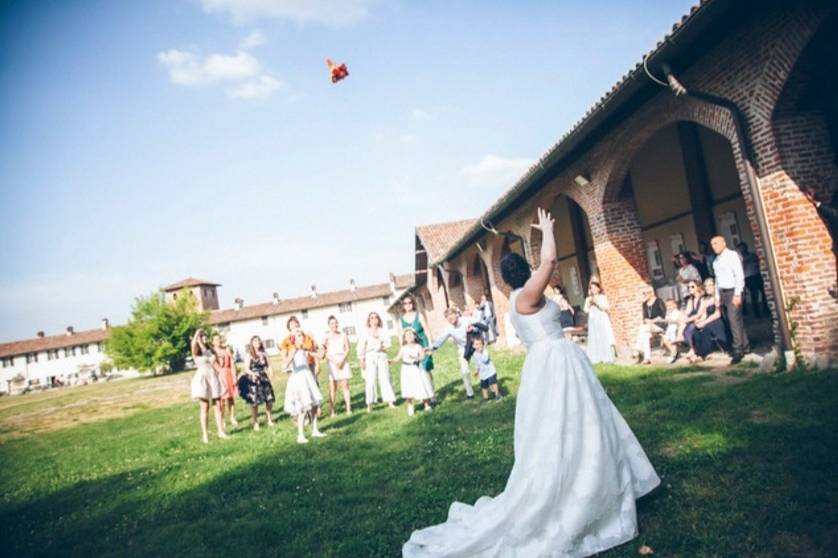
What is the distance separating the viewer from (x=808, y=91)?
221 inches

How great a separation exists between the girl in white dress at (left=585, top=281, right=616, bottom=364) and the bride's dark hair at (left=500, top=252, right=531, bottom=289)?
Answer: 657 centimetres

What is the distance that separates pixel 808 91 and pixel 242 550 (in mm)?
7458

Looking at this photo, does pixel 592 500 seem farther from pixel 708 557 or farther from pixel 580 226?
pixel 580 226

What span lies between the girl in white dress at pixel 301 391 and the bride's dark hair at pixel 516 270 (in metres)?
5.06

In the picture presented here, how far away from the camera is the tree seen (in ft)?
133

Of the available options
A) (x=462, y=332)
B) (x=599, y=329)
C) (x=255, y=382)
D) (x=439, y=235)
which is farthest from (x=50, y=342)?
(x=599, y=329)

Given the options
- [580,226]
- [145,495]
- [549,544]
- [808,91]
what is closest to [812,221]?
[808,91]

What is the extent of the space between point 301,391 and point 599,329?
568cm

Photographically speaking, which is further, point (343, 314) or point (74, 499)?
point (343, 314)

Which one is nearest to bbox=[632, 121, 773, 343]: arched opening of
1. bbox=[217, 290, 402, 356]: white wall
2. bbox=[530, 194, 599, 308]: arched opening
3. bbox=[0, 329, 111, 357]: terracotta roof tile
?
bbox=[530, 194, 599, 308]: arched opening

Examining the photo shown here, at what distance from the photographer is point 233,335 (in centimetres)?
6191

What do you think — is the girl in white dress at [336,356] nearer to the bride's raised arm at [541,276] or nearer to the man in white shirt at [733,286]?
the man in white shirt at [733,286]

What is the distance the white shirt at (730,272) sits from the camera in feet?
22.4

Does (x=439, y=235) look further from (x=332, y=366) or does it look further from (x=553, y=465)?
(x=553, y=465)
